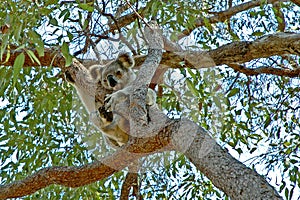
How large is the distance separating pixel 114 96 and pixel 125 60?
63cm

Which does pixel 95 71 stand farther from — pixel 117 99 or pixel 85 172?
pixel 85 172

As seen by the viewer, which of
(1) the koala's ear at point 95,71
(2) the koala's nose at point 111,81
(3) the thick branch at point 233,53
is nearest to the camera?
(3) the thick branch at point 233,53

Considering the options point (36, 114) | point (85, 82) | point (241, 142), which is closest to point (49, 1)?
point (85, 82)

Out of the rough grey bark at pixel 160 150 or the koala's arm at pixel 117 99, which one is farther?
the koala's arm at pixel 117 99

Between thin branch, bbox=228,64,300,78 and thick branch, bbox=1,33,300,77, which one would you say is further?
thin branch, bbox=228,64,300,78

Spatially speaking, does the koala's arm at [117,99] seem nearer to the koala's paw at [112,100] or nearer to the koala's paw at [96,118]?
the koala's paw at [112,100]

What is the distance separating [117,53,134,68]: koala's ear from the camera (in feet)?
13.4

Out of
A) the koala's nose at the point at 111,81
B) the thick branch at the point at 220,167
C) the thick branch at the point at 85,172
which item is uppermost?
the koala's nose at the point at 111,81

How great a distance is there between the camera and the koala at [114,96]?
3520 mm

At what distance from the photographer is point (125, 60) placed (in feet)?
13.5

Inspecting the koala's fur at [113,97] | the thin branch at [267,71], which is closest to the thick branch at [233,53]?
the koala's fur at [113,97]

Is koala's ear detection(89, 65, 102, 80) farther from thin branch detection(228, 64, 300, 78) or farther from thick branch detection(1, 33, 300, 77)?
thin branch detection(228, 64, 300, 78)

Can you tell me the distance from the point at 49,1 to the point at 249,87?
90.9 inches

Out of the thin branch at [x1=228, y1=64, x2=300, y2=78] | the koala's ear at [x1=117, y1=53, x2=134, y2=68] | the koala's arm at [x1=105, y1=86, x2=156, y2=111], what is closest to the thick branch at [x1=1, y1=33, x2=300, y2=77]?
the koala's ear at [x1=117, y1=53, x2=134, y2=68]
